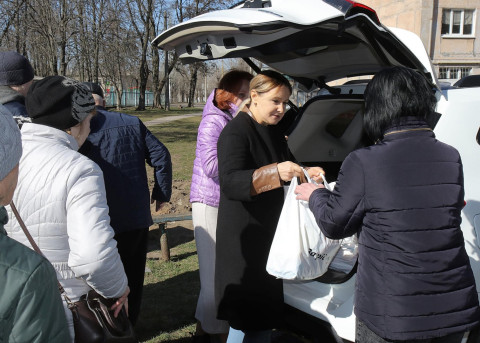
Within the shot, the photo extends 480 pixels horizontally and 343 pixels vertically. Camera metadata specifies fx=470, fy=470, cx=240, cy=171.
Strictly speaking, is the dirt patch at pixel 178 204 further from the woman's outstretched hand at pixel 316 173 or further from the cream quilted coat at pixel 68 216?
the cream quilted coat at pixel 68 216

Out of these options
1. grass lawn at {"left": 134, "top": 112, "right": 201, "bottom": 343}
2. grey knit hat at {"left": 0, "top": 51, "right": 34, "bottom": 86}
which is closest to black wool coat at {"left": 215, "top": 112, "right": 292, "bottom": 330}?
grass lawn at {"left": 134, "top": 112, "right": 201, "bottom": 343}

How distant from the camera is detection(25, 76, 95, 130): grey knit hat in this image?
6.63 feet

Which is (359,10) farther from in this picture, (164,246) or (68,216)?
(164,246)

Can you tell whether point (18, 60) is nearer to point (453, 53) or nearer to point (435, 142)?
point (435, 142)

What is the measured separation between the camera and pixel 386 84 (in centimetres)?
191

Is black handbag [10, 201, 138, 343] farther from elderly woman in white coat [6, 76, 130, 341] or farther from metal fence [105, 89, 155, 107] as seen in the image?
metal fence [105, 89, 155, 107]

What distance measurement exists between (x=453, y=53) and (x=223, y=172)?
1356 inches

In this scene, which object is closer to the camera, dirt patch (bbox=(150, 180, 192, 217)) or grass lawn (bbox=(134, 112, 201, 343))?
grass lawn (bbox=(134, 112, 201, 343))

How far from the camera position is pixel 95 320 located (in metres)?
1.82

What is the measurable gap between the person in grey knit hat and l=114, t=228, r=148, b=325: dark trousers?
6.21 feet

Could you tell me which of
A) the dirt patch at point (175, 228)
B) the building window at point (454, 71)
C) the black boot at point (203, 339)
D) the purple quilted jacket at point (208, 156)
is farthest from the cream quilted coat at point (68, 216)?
the building window at point (454, 71)

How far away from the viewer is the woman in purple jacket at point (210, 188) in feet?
9.75

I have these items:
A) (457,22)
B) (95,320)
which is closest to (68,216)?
(95,320)

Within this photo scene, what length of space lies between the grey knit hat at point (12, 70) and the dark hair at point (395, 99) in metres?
2.68
